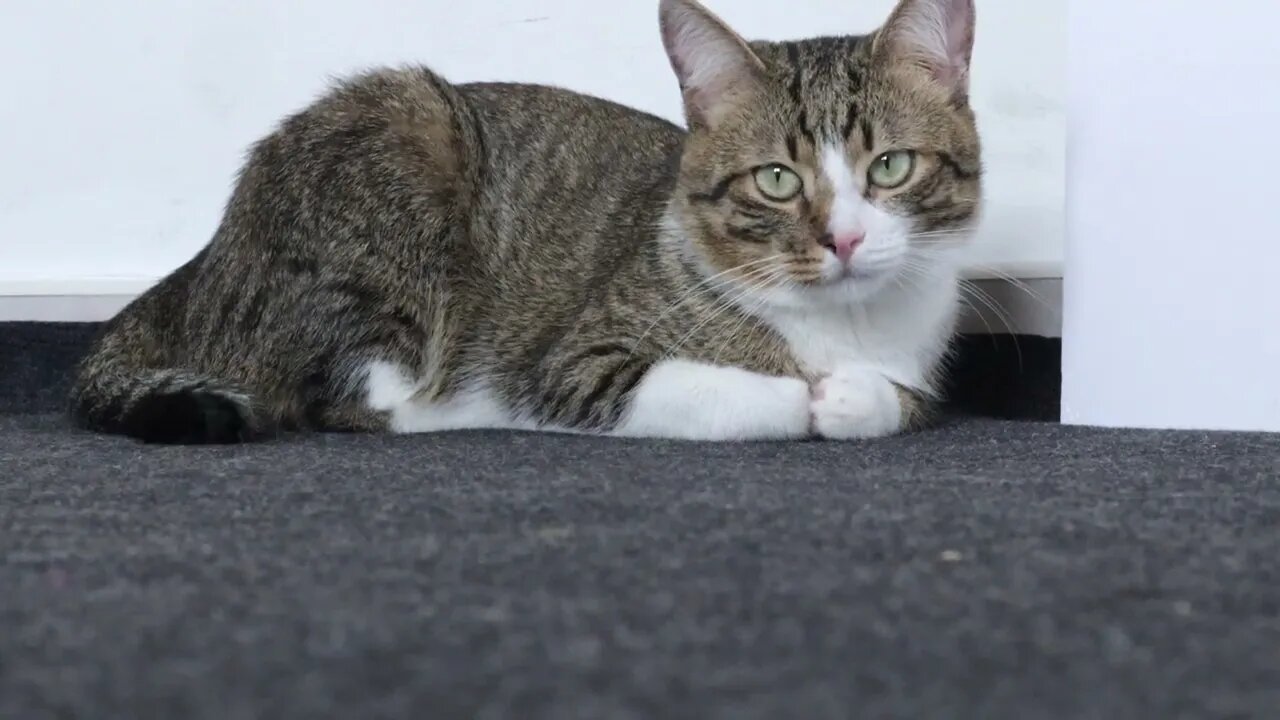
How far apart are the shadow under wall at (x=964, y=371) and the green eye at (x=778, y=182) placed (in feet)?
1.58

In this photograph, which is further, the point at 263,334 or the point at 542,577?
the point at 263,334

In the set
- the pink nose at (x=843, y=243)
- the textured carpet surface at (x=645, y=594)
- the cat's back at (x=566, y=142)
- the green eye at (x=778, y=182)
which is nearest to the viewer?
the textured carpet surface at (x=645, y=594)

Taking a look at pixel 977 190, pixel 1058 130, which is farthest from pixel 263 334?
pixel 1058 130

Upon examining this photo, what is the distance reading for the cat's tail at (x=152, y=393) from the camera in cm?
138

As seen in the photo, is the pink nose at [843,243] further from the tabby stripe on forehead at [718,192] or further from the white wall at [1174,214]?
the white wall at [1174,214]

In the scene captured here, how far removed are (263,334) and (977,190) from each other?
3.13 feet

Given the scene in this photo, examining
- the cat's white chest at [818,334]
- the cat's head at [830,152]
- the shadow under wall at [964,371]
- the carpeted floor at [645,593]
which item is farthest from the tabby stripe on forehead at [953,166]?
the carpeted floor at [645,593]

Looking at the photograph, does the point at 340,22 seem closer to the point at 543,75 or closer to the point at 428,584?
the point at 543,75

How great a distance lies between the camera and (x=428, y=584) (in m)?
0.66

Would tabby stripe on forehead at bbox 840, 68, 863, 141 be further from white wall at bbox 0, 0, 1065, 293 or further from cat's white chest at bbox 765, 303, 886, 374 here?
white wall at bbox 0, 0, 1065, 293

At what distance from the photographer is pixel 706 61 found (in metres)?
1.52

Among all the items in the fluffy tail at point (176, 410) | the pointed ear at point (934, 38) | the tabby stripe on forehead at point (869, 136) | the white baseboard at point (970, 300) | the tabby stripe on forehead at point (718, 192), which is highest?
the pointed ear at point (934, 38)

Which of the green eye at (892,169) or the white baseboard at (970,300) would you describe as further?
the white baseboard at (970,300)

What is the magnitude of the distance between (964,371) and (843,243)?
636 mm
